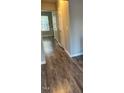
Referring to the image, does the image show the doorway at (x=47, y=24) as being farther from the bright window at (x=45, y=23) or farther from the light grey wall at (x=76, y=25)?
the light grey wall at (x=76, y=25)

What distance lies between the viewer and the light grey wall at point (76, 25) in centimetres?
470

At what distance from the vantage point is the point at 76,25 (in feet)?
16.0

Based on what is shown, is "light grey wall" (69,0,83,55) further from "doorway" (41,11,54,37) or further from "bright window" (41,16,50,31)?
"bright window" (41,16,50,31)

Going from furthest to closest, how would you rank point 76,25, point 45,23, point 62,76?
point 45,23 < point 76,25 < point 62,76

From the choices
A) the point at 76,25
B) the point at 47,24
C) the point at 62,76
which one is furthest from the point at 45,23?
the point at 62,76

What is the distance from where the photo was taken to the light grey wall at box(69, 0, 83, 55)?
15.4ft

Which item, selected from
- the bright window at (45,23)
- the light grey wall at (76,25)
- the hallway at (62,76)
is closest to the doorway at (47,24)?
the bright window at (45,23)

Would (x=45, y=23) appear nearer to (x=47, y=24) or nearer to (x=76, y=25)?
(x=47, y=24)
